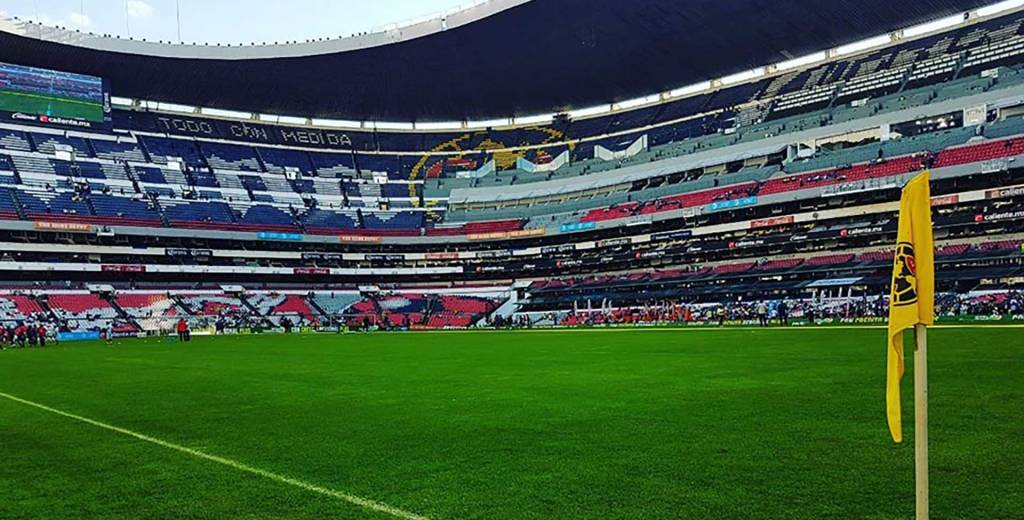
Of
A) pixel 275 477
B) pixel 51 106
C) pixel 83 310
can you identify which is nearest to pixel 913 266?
pixel 275 477

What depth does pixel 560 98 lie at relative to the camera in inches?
3113

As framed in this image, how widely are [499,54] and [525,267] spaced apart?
23.7 metres

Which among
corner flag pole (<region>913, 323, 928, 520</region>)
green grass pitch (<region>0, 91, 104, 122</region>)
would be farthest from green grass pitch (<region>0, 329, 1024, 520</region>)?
green grass pitch (<region>0, 91, 104, 122</region>)

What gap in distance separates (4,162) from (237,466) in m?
71.3

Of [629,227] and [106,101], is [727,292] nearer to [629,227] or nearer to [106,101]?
[629,227]

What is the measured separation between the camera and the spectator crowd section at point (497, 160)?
55.6 meters

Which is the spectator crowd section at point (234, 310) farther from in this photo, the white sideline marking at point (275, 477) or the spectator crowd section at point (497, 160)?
the white sideline marking at point (275, 477)

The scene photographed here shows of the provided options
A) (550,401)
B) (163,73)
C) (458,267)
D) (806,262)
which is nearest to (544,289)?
(458,267)

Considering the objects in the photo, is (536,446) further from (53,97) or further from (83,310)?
(53,97)

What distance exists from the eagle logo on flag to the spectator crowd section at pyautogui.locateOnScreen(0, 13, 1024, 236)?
51.7m

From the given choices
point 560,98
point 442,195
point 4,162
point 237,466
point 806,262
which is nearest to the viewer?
point 237,466

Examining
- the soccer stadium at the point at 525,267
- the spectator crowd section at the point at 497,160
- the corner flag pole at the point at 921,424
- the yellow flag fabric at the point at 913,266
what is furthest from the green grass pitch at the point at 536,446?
the spectator crowd section at the point at 497,160

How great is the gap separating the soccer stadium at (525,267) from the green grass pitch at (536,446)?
0.07 m

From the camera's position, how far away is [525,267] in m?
76.9
